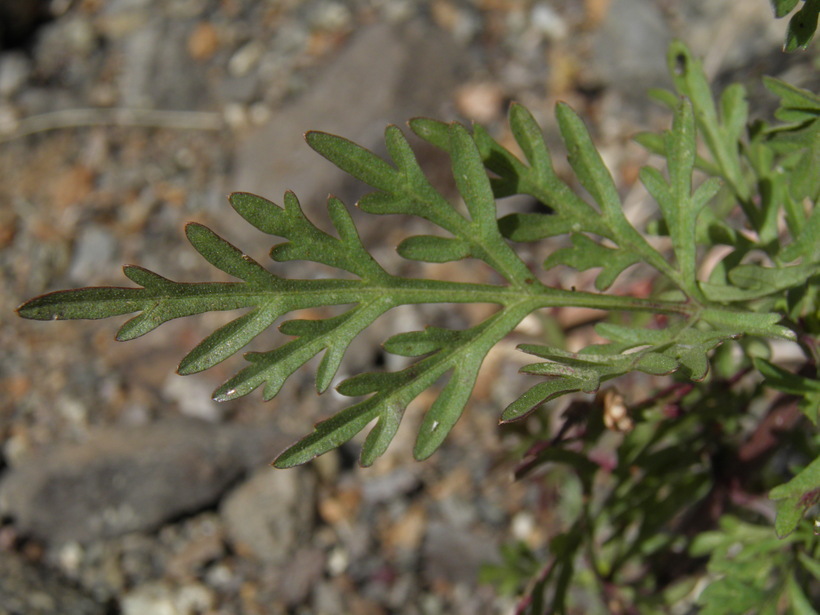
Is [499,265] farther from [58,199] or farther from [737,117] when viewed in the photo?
[58,199]

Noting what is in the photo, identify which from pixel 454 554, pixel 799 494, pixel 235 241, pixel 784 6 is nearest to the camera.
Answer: pixel 784 6

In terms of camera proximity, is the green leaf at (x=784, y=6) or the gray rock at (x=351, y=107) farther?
the gray rock at (x=351, y=107)

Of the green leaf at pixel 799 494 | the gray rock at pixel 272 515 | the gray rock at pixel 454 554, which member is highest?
the green leaf at pixel 799 494

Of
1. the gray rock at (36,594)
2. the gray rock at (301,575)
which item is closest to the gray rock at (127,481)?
the gray rock at (36,594)

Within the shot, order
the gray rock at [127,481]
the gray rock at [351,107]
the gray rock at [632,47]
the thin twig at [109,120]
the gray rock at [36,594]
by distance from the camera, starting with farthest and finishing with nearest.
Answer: the thin twig at [109,120] → the gray rock at [351,107] → the gray rock at [632,47] → the gray rock at [127,481] → the gray rock at [36,594]

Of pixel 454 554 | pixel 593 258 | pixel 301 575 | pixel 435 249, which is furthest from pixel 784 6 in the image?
pixel 301 575

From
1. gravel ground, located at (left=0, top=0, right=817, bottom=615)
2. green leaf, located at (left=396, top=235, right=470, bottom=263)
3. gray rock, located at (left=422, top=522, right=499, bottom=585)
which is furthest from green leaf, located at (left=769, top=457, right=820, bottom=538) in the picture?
gray rock, located at (left=422, top=522, right=499, bottom=585)

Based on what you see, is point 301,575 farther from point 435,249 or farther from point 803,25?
point 803,25

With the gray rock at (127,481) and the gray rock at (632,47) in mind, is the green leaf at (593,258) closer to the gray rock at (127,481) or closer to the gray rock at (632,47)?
the gray rock at (127,481)
